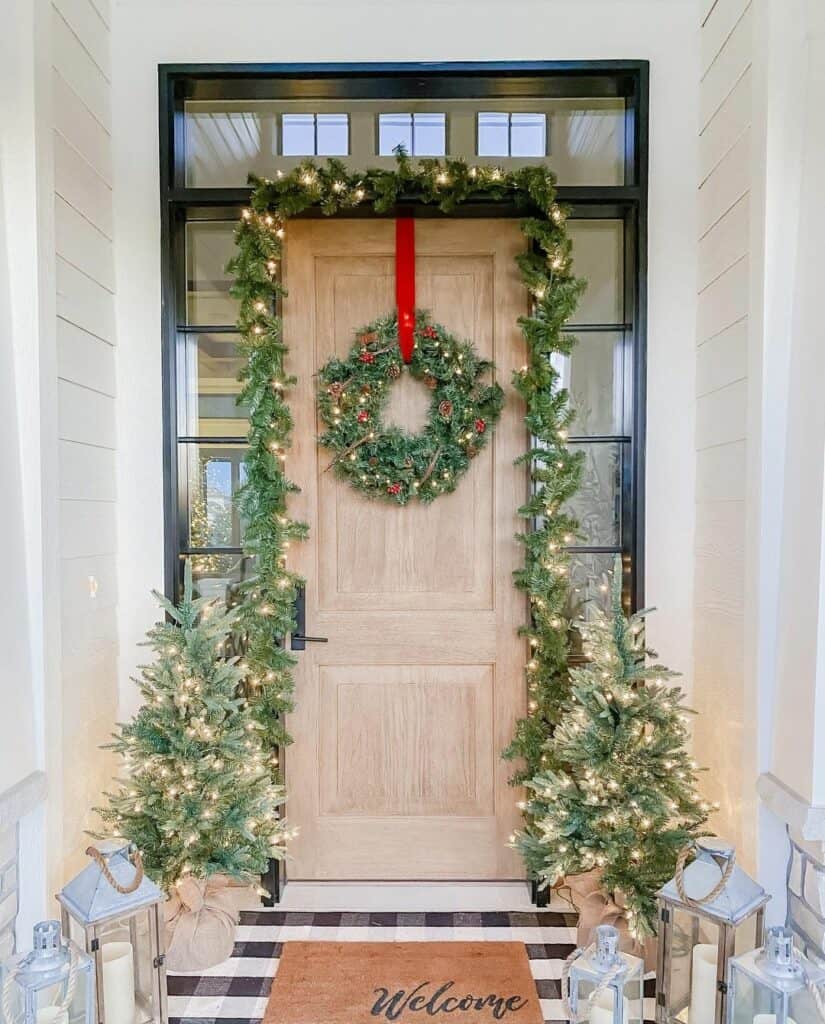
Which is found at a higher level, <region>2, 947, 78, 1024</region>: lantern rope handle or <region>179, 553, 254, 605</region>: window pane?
<region>179, 553, 254, 605</region>: window pane

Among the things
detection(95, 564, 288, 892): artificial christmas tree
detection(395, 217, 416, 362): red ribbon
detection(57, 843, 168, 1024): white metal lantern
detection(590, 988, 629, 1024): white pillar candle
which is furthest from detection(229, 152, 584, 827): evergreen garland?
detection(590, 988, 629, 1024): white pillar candle

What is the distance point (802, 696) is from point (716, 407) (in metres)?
0.95

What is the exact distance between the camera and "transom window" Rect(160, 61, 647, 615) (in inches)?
98.7

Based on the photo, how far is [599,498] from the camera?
2.56 m

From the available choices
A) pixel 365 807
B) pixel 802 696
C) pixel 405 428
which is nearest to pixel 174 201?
pixel 405 428

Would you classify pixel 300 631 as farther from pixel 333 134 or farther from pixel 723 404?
pixel 333 134

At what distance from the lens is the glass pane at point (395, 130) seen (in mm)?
2551

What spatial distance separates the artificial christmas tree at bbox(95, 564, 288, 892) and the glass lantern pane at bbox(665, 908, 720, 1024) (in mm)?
1096

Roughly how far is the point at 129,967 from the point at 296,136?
99.7 inches

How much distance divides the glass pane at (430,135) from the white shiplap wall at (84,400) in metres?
1.04

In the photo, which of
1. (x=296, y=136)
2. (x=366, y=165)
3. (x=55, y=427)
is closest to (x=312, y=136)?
(x=296, y=136)

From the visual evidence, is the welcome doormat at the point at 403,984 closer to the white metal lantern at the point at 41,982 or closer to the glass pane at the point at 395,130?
the white metal lantern at the point at 41,982

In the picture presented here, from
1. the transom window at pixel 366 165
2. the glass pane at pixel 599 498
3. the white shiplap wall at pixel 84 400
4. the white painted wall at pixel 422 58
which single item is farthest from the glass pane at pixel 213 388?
the glass pane at pixel 599 498

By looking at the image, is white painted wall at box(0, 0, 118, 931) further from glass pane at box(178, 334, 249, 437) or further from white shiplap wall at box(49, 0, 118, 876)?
glass pane at box(178, 334, 249, 437)
